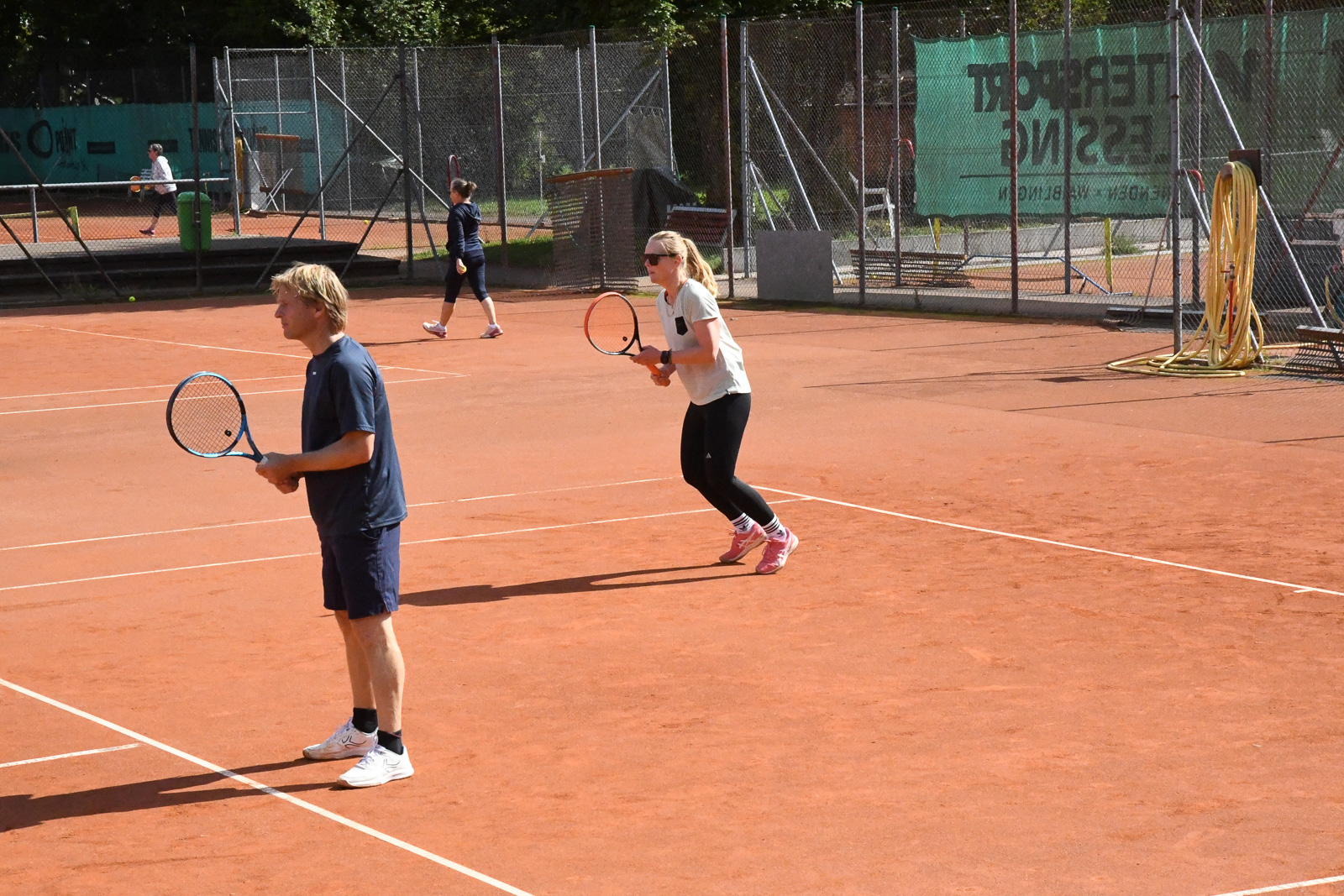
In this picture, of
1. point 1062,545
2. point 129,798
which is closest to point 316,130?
point 1062,545

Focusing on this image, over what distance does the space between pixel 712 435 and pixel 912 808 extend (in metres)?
3.42

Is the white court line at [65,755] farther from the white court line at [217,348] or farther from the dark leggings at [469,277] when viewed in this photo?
the dark leggings at [469,277]

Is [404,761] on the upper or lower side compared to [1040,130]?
lower

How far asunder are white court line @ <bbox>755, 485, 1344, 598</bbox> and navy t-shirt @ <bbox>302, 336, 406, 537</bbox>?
13.8 ft

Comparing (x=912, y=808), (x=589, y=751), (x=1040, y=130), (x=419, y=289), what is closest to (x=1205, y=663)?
(x=912, y=808)

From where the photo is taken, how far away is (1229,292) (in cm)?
1477

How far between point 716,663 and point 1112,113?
14.0 metres

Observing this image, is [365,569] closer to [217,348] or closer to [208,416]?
[208,416]

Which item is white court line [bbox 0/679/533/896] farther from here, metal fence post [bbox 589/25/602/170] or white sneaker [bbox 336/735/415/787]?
metal fence post [bbox 589/25/602/170]

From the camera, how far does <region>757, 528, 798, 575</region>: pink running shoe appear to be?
8.26 meters

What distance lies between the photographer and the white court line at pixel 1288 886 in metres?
4.35

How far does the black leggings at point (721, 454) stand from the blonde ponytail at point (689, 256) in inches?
22.6

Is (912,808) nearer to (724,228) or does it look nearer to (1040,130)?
(1040,130)

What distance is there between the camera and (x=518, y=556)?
877cm
